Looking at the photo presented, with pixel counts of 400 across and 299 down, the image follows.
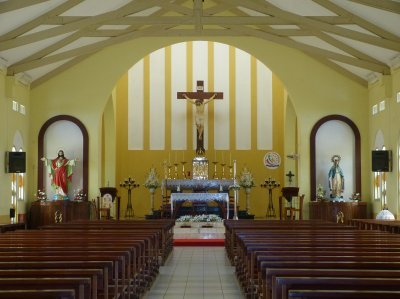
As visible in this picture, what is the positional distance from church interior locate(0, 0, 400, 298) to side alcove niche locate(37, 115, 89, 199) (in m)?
0.04

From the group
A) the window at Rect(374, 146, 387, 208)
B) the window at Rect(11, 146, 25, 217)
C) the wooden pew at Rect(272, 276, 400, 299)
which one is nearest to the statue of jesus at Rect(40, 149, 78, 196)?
the window at Rect(11, 146, 25, 217)

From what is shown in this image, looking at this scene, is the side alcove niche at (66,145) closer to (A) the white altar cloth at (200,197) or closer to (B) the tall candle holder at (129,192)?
(A) the white altar cloth at (200,197)

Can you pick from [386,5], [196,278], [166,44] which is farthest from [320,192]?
[196,278]

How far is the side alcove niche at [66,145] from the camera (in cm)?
1844

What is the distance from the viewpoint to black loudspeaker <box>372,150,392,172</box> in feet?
53.3

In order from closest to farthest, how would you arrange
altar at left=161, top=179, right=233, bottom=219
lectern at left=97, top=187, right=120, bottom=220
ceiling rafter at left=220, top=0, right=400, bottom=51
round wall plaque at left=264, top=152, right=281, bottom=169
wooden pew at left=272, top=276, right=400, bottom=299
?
wooden pew at left=272, top=276, right=400, bottom=299 → ceiling rafter at left=220, top=0, right=400, bottom=51 → lectern at left=97, top=187, right=120, bottom=220 → altar at left=161, top=179, right=233, bottom=219 → round wall plaque at left=264, top=152, right=281, bottom=169

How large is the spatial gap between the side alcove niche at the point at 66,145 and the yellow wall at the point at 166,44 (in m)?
0.15

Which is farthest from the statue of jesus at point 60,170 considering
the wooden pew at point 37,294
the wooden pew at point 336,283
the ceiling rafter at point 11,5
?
the wooden pew at point 37,294

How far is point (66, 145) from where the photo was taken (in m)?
18.7

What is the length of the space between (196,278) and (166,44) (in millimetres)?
10616

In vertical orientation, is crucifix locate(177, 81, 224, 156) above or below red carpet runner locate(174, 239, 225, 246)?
above

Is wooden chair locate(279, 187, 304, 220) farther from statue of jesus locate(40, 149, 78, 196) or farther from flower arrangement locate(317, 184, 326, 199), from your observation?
statue of jesus locate(40, 149, 78, 196)

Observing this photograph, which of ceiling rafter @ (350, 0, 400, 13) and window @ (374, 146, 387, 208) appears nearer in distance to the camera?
ceiling rafter @ (350, 0, 400, 13)

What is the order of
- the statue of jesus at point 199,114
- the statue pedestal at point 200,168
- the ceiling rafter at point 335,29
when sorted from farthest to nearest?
the statue of jesus at point 199,114 < the statue pedestal at point 200,168 < the ceiling rafter at point 335,29
